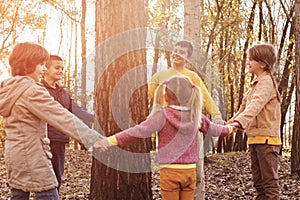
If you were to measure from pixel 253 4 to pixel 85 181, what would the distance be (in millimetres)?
17005

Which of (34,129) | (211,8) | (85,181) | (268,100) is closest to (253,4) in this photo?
(211,8)

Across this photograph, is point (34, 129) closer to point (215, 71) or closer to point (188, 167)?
point (188, 167)

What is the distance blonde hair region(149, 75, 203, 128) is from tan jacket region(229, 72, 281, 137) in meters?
0.93

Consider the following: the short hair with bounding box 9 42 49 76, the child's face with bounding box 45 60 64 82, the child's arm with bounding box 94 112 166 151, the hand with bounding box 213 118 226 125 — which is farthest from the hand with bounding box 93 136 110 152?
the hand with bounding box 213 118 226 125

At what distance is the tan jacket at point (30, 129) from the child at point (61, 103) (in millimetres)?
1413

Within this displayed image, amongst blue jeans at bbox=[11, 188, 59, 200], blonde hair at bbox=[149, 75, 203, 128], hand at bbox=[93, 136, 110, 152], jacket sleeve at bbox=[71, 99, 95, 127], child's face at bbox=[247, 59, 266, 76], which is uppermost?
child's face at bbox=[247, 59, 266, 76]

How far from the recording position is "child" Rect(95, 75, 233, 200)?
4.30 meters

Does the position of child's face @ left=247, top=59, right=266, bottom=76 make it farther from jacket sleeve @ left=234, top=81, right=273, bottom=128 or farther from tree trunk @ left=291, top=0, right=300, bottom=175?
tree trunk @ left=291, top=0, right=300, bottom=175

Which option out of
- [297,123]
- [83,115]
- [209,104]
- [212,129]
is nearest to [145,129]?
[212,129]

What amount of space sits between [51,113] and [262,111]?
8.52ft

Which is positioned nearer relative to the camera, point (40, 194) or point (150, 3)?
point (40, 194)

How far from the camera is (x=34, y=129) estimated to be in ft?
12.4

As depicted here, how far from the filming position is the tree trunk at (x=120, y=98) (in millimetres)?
4957

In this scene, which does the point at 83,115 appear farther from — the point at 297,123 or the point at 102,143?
the point at 297,123
